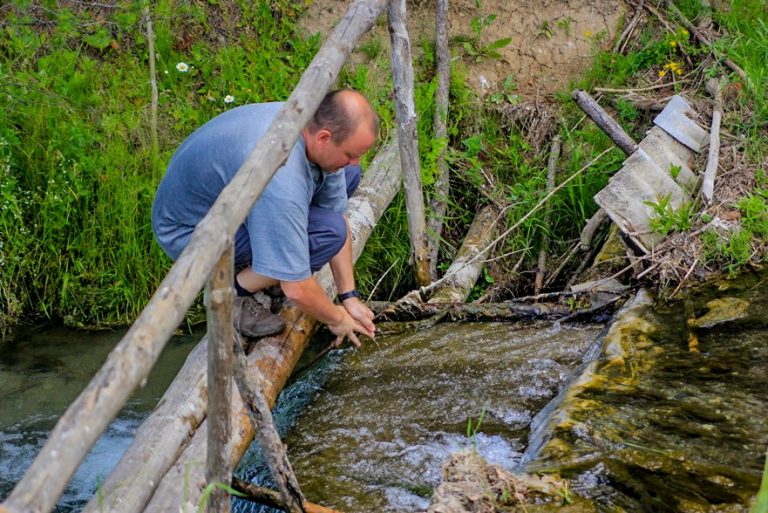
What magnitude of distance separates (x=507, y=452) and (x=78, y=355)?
2.83 metres

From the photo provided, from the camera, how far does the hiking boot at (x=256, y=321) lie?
381 cm

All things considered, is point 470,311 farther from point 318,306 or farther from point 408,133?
point 318,306

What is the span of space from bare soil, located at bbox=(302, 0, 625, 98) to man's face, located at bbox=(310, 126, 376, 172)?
3.35 metres

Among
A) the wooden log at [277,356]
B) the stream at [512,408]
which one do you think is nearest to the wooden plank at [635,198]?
the stream at [512,408]

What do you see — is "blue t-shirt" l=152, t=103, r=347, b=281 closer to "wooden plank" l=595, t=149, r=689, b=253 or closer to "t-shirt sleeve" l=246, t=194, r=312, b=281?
"t-shirt sleeve" l=246, t=194, r=312, b=281

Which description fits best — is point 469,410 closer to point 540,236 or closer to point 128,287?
point 540,236

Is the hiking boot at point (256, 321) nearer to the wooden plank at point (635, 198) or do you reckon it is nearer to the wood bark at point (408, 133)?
the wood bark at point (408, 133)

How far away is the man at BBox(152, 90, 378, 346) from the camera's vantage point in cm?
314

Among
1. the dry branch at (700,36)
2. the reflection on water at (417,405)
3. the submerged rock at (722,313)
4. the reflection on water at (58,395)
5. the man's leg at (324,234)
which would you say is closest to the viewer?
the reflection on water at (417,405)

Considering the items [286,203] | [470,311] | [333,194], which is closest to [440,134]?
[470,311]

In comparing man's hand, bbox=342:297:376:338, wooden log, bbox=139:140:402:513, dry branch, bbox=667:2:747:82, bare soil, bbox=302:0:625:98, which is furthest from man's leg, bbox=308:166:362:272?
dry branch, bbox=667:2:747:82

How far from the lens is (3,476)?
407cm

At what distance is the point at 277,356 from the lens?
3814mm

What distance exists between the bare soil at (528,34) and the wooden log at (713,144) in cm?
102
